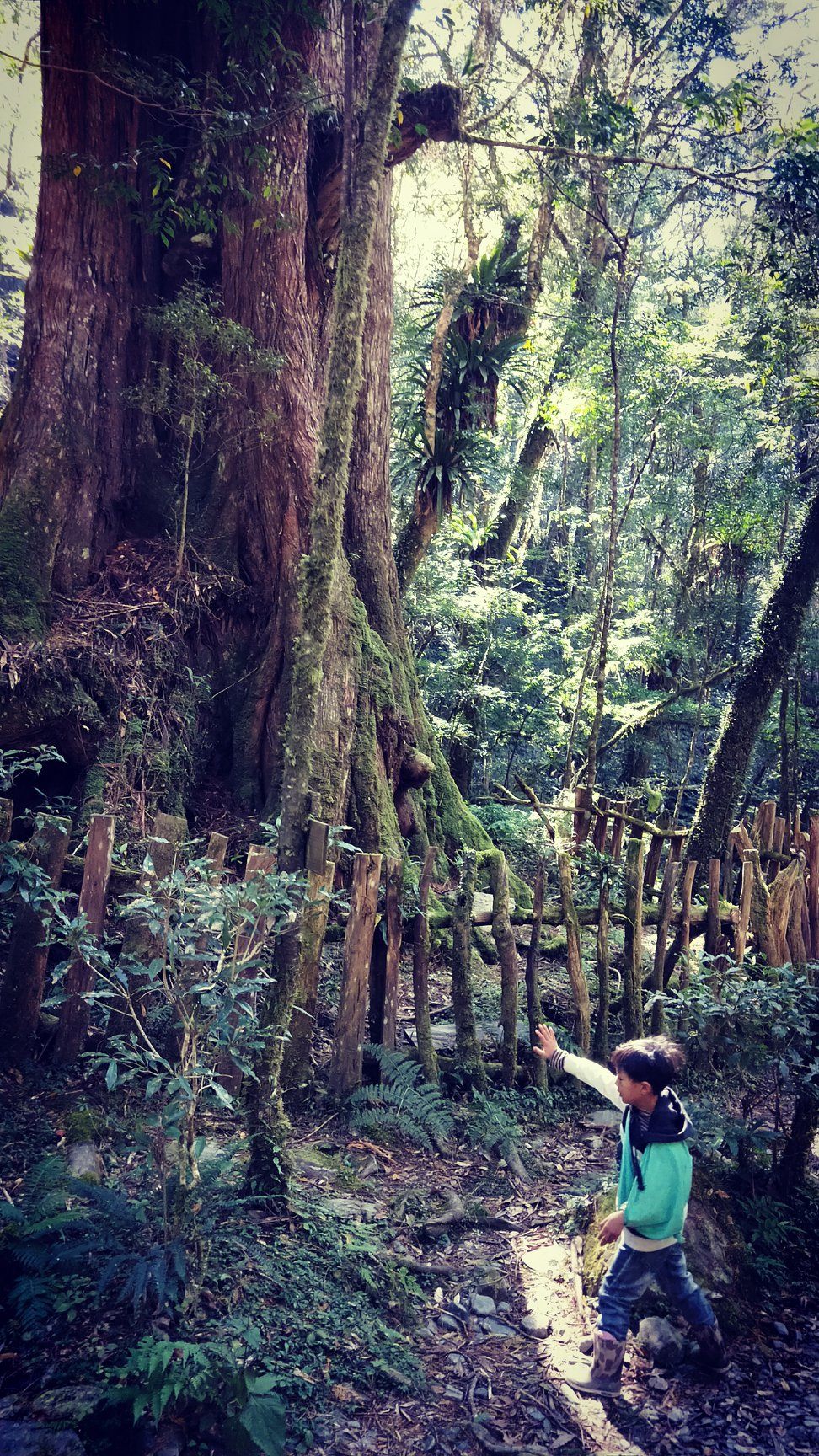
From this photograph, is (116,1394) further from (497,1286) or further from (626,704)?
(626,704)

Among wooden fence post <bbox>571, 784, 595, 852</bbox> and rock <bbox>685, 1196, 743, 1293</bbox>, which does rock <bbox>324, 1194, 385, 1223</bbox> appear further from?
wooden fence post <bbox>571, 784, 595, 852</bbox>

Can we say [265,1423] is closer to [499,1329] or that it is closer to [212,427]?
[499,1329]

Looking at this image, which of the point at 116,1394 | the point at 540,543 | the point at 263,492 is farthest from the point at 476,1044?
the point at 540,543

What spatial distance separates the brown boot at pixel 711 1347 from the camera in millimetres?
3031

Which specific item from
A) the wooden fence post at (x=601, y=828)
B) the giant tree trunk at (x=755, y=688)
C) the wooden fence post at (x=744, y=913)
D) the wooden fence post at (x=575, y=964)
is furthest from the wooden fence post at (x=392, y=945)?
the giant tree trunk at (x=755, y=688)

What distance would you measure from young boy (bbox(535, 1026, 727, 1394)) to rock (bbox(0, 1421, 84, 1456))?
1774 mm

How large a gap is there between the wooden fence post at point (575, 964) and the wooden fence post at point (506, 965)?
478 millimetres

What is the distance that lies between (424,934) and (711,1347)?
2186mm

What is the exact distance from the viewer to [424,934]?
458 cm

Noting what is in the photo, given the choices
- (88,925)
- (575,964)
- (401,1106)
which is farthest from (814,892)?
(88,925)

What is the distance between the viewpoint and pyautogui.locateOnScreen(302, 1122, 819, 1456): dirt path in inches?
104

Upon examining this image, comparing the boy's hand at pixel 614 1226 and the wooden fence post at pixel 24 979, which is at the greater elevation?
the wooden fence post at pixel 24 979

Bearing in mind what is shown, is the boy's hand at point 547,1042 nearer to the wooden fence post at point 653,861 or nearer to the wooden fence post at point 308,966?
the wooden fence post at point 308,966

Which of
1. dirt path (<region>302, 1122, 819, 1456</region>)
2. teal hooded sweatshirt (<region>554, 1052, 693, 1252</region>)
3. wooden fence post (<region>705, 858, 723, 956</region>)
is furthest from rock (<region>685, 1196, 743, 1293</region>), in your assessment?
wooden fence post (<region>705, 858, 723, 956</region>)
